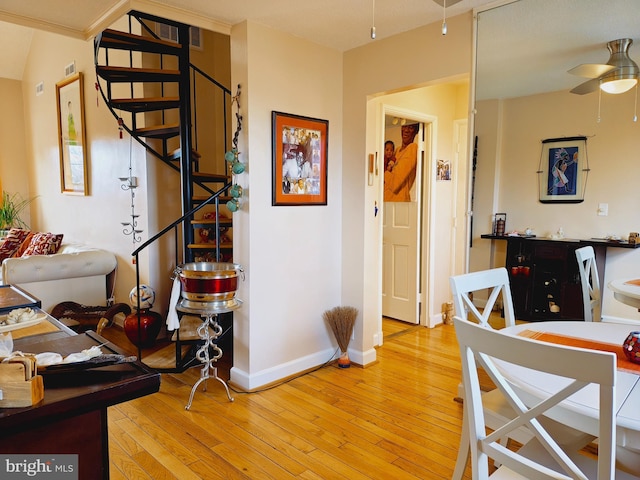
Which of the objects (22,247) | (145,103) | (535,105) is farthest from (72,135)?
(535,105)

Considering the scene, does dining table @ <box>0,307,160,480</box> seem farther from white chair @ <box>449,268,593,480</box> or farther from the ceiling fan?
the ceiling fan

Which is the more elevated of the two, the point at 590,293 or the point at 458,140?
the point at 458,140

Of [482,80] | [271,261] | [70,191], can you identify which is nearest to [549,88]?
[482,80]

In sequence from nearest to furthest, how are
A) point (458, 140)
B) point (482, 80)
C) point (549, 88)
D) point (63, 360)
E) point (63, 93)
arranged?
point (63, 360)
point (549, 88)
point (482, 80)
point (458, 140)
point (63, 93)

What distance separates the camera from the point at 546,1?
2.38 m

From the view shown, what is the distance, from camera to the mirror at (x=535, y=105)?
221cm

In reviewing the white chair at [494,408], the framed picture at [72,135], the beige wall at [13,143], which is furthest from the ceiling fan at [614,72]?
the beige wall at [13,143]

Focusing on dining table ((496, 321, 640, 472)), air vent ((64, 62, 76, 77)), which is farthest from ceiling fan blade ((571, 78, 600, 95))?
air vent ((64, 62, 76, 77))

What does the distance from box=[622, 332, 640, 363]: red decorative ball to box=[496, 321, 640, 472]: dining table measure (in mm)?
23

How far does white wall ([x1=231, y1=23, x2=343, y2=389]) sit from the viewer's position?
2.90 meters

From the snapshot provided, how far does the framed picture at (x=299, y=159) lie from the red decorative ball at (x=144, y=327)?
1.64 meters

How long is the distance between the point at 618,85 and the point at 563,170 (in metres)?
0.48

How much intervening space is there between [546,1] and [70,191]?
18.3 ft

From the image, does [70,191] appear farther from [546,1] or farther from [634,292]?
[634,292]
